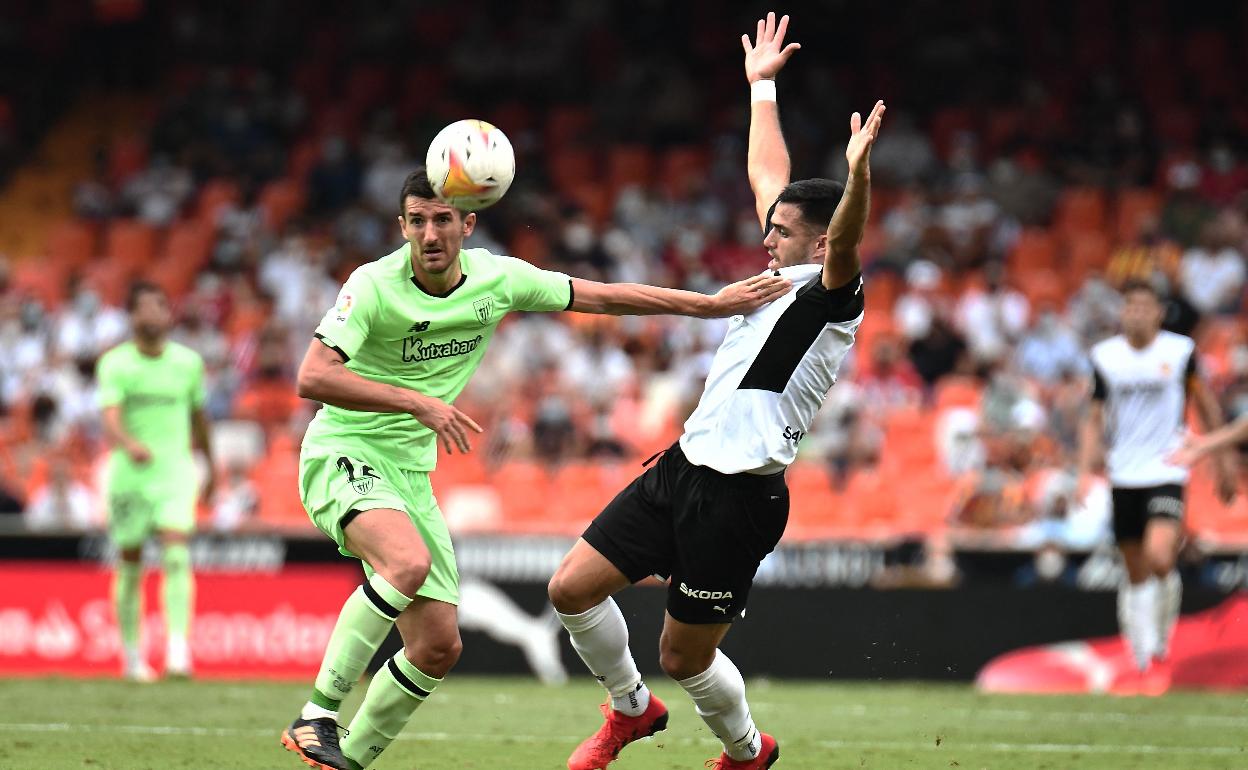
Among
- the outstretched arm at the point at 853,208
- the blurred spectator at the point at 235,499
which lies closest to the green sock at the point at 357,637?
the outstretched arm at the point at 853,208

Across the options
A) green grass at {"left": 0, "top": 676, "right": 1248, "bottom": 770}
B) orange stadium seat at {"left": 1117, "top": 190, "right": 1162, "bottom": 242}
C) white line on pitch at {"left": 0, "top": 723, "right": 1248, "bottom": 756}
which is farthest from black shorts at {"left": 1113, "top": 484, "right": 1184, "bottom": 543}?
orange stadium seat at {"left": 1117, "top": 190, "right": 1162, "bottom": 242}

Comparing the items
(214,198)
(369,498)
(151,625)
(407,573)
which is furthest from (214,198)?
(407,573)

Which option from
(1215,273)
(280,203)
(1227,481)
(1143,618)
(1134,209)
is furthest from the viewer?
(280,203)

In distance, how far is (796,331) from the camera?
7.09m

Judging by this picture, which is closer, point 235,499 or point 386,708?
point 386,708

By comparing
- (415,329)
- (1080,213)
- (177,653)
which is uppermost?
(1080,213)

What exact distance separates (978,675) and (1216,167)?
877 centimetres

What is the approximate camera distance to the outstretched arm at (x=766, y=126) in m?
7.93

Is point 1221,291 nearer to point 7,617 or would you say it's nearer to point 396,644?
point 396,644

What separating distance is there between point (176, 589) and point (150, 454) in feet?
3.29

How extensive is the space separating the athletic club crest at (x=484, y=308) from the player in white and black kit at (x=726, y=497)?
92cm

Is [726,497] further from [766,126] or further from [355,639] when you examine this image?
[766,126]

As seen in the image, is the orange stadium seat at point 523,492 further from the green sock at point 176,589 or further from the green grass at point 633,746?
the green sock at point 176,589

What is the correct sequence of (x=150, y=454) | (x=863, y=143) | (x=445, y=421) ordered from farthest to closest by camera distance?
(x=150, y=454), (x=445, y=421), (x=863, y=143)
